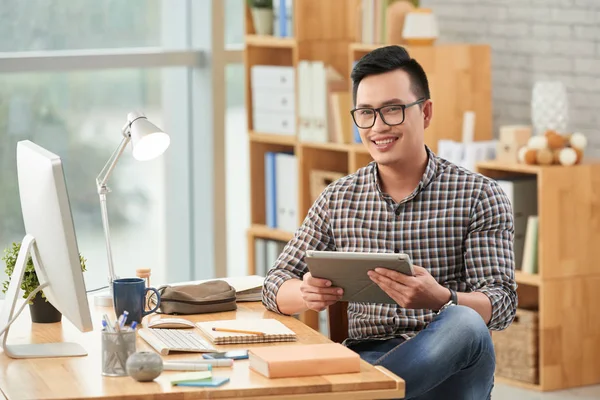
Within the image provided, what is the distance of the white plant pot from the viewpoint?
18.4 feet

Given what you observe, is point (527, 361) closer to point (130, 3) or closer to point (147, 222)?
point (147, 222)

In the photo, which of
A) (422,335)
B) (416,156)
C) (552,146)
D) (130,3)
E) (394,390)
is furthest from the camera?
(130,3)

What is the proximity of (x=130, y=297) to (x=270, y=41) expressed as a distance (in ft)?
10.0

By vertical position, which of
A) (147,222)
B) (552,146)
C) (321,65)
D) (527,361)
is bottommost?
(527,361)

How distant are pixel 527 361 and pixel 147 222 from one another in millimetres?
2316

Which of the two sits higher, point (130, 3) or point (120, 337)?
point (130, 3)

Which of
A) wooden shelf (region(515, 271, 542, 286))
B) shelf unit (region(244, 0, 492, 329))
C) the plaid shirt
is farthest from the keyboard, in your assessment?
shelf unit (region(244, 0, 492, 329))

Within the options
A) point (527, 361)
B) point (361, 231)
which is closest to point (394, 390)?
point (361, 231)

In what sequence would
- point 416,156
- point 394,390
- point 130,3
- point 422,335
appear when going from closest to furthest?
point 394,390, point 422,335, point 416,156, point 130,3

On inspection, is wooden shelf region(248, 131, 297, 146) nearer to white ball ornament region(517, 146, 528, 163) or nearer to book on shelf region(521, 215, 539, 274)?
white ball ornament region(517, 146, 528, 163)

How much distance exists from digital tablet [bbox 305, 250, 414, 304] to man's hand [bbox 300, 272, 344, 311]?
1 cm

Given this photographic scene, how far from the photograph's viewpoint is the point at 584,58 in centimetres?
483

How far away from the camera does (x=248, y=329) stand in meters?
2.58

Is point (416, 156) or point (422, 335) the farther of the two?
point (416, 156)
